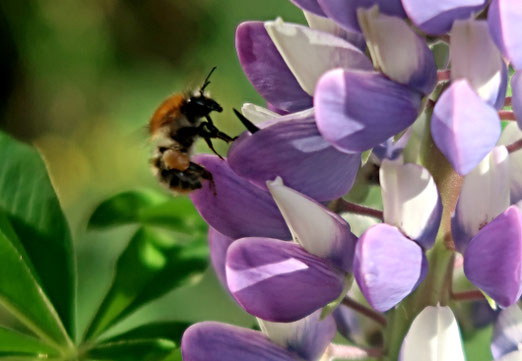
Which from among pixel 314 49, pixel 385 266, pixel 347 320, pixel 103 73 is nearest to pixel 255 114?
pixel 314 49

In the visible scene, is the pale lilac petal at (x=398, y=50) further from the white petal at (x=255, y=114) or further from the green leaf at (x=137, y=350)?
the green leaf at (x=137, y=350)

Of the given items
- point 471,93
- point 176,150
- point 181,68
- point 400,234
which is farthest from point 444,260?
point 181,68

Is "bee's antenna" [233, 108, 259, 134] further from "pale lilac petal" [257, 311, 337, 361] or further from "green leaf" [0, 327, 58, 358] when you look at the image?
"green leaf" [0, 327, 58, 358]

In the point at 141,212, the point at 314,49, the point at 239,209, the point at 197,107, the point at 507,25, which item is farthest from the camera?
the point at 141,212

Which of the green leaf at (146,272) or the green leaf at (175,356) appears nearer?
the green leaf at (175,356)

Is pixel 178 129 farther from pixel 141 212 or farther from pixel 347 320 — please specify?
pixel 347 320

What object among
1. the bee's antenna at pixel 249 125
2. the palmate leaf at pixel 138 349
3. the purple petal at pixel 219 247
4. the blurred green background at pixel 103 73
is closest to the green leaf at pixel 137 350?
the palmate leaf at pixel 138 349

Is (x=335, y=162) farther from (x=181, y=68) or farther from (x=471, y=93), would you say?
(x=181, y=68)

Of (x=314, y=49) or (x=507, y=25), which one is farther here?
(x=314, y=49)
